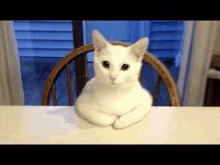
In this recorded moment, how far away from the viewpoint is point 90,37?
1.50 meters

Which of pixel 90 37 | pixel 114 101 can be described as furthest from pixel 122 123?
pixel 90 37

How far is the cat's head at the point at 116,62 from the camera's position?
46 centimetres

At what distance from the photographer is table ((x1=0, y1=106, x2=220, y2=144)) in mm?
488

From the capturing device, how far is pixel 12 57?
1312 millimetres

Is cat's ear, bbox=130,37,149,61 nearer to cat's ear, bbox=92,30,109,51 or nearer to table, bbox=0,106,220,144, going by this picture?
cat's ear, bbox=92,30,109,51

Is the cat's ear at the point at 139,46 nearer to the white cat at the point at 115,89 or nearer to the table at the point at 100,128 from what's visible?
the white cat at the point at 115,89

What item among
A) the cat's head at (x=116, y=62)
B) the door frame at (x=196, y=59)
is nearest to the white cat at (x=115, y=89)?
the cat's head at (x=116, y=62)

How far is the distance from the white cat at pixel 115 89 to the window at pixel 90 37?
3.30 feet

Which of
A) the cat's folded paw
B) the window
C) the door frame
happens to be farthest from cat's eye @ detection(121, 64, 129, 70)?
the window

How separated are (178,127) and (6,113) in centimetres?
50

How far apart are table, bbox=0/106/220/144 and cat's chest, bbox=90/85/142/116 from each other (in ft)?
0.19

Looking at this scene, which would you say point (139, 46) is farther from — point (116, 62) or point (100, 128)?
point (100, 128)

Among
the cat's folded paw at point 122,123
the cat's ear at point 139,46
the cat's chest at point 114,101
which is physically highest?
the cat's ear at point 139,46
